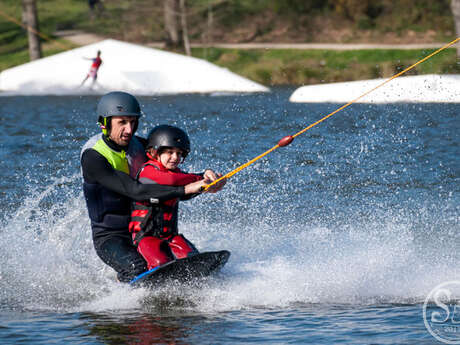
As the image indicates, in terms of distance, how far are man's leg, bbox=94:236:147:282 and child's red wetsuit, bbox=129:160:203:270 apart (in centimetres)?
6

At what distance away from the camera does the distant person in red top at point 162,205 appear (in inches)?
239

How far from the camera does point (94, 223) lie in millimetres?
6469

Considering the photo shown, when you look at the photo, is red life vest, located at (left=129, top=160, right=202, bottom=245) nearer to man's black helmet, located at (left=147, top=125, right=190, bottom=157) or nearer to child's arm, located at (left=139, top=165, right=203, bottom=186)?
child's arm, located at (left=139, top=165, right=203, bottom=186)

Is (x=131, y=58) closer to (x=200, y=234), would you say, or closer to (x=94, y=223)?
(x=200, y=234)

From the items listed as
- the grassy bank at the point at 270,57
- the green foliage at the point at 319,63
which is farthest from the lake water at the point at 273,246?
the grassy bank at the point at 270,57

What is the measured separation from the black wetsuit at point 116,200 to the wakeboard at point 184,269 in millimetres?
99

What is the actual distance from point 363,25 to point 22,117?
22.7 m

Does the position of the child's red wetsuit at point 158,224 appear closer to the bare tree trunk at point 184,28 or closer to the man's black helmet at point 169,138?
the man's black helmet at point 169,138

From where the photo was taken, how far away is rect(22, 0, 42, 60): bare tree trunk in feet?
110

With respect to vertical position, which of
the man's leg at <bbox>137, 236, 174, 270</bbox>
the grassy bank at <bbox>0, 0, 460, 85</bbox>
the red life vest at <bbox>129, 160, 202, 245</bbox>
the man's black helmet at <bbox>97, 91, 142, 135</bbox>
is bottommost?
the man's leg at <bbox>137, 236, 174, 270</bbox>

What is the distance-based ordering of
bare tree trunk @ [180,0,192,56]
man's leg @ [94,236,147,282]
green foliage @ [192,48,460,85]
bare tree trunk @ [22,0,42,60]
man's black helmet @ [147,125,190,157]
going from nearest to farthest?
man's black helmet @ [147,125,190,157]
man's leg @ [94,236,147,282]
green foliage @ [192,48,460,85]
bare tree trunk @ [22,0,42,60]
bare tree trunk @ [180,0,192,56]

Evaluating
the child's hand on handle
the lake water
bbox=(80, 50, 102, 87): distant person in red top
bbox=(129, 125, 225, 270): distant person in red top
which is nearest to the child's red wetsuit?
bbox=(129, 125, 225, 270): distant person in red top

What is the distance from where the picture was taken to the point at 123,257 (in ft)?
20.6

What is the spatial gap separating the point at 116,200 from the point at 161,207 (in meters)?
0.36
